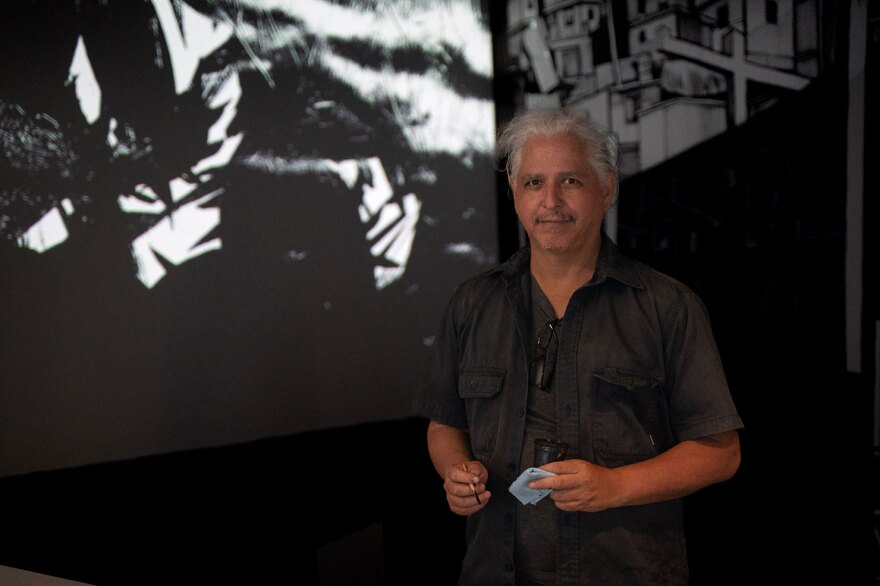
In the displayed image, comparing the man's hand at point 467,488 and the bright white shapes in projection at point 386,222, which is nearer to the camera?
the man's hand at point 467,488

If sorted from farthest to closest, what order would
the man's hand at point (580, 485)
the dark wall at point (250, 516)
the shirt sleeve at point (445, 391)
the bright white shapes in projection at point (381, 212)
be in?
the bright white shapes in projection at point (381, 212), the dark wall at point (250, 516), the shirt sleeve at point (445, 391), the man's hand at point (580, 485)

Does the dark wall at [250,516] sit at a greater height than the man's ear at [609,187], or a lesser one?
lesser

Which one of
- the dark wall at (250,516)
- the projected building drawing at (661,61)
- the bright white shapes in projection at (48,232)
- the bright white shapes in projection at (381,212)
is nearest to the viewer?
the dark wall at (250,516)

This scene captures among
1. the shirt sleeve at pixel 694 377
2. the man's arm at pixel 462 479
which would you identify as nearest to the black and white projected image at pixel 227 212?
the man's arm at pixel 462 479

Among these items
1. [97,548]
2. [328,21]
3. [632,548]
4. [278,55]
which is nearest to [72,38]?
[278,55]

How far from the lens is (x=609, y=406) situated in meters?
Result: 1.47

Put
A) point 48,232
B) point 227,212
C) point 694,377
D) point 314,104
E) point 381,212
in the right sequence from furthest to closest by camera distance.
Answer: point 381,212 → point 314,104 → point 227,212 → point 48,232 → point 694,377

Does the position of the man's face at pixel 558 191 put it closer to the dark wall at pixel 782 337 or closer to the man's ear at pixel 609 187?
the man's ear at pixel 609 187

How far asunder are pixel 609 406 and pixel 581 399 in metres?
0.06

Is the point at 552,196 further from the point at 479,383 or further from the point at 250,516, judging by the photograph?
the point at 250,516

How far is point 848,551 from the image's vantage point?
2301 mm

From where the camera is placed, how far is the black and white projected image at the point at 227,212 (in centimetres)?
210

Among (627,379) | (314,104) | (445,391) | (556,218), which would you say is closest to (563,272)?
(556,218)

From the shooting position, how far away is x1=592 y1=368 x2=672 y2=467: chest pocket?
145 cm
